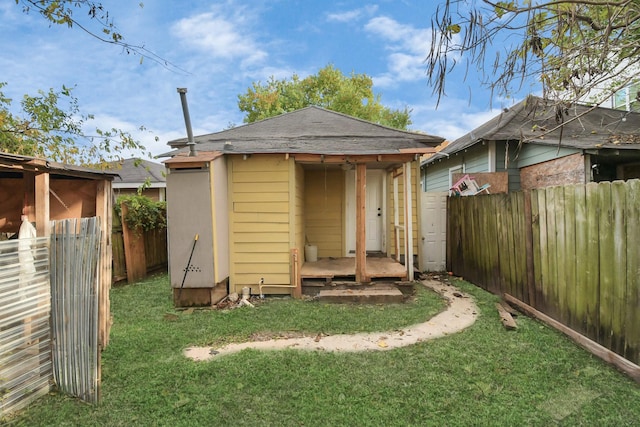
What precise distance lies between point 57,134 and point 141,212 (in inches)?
103

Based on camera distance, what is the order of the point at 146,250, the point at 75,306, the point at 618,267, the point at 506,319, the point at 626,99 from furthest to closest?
the point at 626,99
the point at 146,250
the point at 506,319
the point at 618,267
the point at 75,306

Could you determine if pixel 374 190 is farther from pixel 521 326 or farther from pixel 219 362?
pixel 219 362

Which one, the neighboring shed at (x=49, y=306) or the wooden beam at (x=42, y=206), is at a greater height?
the wooden beam at (x=42, y=206)

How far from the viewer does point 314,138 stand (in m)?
6.53

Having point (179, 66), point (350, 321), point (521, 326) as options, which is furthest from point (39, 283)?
point (521, 326)

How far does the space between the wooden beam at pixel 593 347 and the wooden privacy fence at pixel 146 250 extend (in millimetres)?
7683

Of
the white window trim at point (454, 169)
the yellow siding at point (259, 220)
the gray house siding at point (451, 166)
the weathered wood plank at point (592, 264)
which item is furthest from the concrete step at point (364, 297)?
the white window trim at point (454, 169)

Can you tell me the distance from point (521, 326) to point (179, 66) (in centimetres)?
493

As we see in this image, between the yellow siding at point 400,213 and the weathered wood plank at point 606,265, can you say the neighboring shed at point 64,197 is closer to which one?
the weathered wood plank at point 606,265

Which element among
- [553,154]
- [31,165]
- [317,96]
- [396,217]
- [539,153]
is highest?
[317,96]

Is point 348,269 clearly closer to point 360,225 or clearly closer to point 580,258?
point 360,225

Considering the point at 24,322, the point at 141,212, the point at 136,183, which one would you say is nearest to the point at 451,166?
the point at 141,212

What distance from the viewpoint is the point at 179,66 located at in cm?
334

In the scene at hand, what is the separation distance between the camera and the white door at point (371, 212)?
307 inches
